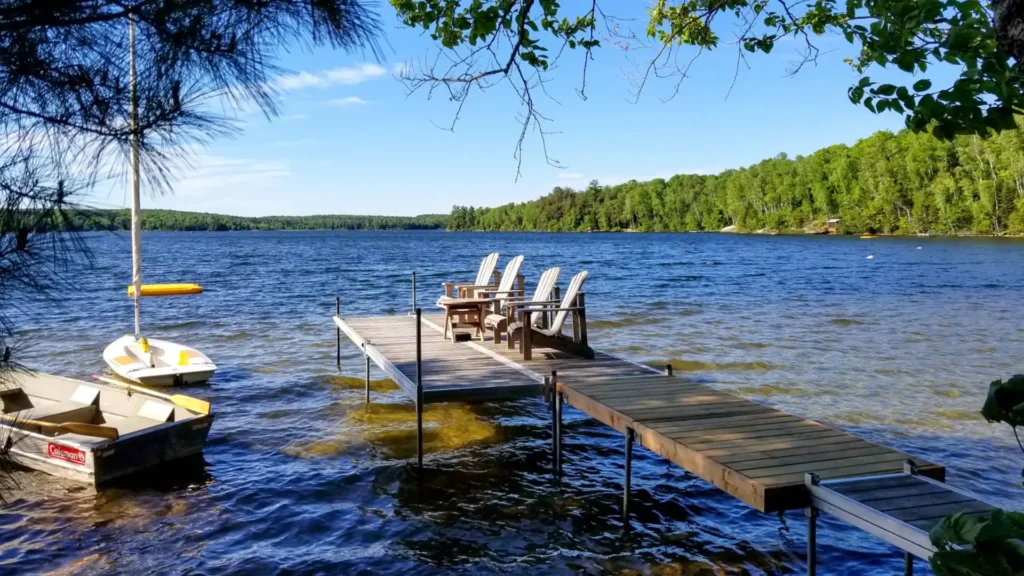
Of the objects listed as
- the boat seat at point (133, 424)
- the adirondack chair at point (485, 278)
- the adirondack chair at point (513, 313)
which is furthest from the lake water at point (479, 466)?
the adirondack chair at point (485, 278)

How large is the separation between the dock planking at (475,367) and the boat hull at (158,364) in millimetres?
3545

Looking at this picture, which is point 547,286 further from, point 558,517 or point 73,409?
point 73,409

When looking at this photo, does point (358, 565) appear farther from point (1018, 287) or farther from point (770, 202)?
point (770, 202)

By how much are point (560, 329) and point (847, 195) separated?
94963 mm

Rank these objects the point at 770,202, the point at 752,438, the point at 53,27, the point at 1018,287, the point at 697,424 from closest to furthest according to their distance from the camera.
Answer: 1. the point at 53,27
2. the point at 752,438
3. the point at 697,424
4. the point at 1018,287
5. the point at 770,202

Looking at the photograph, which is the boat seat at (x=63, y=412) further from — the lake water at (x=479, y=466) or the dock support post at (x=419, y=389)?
the dock support post at (x=419, y=389)

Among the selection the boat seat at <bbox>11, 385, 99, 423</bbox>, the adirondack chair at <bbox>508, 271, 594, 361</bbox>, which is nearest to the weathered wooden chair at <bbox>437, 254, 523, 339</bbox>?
the adirondack chair at <bbox>508, 271, 594, 361</bbox>

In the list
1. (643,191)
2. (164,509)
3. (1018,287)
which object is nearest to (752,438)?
(164,509)

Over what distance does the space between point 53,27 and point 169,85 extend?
1.24 ft

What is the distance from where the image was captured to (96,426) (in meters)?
8.31

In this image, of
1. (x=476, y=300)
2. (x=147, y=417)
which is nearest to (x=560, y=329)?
(x=476, y=300)

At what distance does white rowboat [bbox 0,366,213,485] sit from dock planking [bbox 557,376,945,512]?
182 inches

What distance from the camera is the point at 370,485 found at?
8.52m

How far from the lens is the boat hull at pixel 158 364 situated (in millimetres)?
13578
